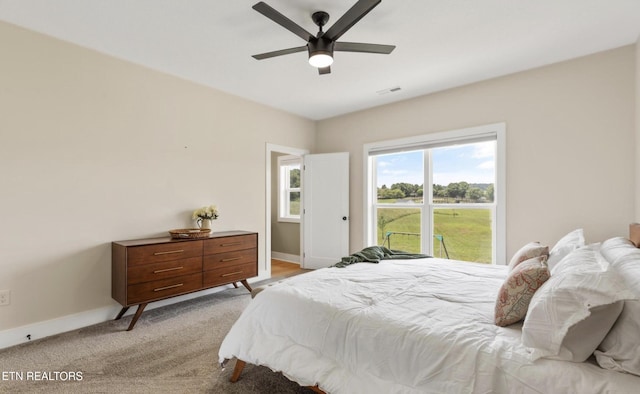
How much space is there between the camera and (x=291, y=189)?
19.7 ft

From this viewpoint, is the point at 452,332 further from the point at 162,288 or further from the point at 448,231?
the point at 448,231

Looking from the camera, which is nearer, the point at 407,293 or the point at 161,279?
the point at 407,293

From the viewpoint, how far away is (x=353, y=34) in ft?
8.50

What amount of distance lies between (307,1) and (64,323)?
3400 mm

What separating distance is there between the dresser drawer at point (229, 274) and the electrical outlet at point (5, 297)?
1516 millimetres

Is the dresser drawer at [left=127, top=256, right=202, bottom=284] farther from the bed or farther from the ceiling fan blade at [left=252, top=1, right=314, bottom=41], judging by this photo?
the ceiling fan blade at [left=252, top=1, right=314, bottom=41]

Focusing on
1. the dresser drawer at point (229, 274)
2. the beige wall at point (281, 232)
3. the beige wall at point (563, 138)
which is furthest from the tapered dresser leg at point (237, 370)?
the beige wall at point (281, 232)

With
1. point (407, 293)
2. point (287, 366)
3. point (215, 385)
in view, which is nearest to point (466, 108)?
point (407, 293)

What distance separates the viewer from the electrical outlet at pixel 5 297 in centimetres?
239

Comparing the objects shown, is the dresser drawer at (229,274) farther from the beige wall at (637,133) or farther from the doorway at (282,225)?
the beige wall at (637,133)

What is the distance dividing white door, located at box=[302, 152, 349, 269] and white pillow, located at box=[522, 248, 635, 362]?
11.8 feet

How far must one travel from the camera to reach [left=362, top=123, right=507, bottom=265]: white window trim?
3.46m

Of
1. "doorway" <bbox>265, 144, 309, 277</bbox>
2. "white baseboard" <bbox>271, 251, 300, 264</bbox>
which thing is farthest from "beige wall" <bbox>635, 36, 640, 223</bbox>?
"white baseboard" <bbox>271, 251, 300, 264</bbox>

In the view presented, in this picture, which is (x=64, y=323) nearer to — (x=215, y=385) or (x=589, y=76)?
(x=215, y=385)
